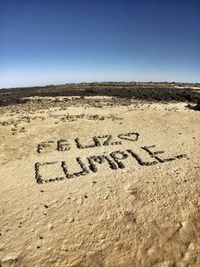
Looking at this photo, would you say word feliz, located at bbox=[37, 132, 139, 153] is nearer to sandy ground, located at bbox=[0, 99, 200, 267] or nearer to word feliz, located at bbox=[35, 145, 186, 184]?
sandy ground, located at bbox=[0, 99, 200, 267]

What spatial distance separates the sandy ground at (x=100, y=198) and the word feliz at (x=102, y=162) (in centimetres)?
5

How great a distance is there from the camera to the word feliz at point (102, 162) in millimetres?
12758

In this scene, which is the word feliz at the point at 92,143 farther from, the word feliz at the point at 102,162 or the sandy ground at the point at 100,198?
the word feliz at the point at 102,162

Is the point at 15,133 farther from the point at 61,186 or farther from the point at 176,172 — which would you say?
the point at 176,172

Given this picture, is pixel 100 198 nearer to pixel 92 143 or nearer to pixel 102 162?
pixel 102 162

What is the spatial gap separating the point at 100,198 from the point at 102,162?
135 inches

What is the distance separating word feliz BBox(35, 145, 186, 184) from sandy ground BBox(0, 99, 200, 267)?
1.8 inches

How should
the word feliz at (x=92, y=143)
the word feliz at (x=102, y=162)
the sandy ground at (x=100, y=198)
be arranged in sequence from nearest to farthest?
the sandy ground at (x=100, y=198)
the word feliz at (x=102, y=162)
the word feliz at (x=92, y=143)

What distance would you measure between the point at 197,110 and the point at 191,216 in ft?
67.8

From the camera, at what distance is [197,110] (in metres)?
28.4

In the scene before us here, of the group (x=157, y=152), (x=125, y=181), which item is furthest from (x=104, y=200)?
(x=157, y=152)

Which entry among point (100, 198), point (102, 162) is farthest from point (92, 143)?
point (100, 198)

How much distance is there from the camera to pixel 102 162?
1402 cm

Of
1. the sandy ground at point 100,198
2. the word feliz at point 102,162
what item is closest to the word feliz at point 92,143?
the sandy ground at point 100,198
